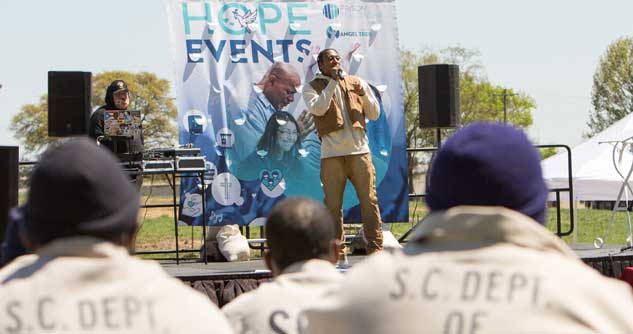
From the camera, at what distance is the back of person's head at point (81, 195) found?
2.08 m

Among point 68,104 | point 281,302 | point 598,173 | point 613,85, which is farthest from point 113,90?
point 613,85

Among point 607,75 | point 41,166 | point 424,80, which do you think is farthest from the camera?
point 607,75

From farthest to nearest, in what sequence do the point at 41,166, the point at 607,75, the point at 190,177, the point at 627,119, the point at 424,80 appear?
the point at 607,75 < the point at 627,119 < the point at 424,80 < the point at 190,177 < the point at 41,166

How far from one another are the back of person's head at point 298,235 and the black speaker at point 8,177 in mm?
6079

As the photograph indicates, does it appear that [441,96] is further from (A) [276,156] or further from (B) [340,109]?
(B) [340,109]

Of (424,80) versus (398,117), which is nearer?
(398,117)

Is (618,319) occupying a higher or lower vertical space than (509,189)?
lower

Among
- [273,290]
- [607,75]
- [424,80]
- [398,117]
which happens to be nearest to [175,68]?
[398,117]

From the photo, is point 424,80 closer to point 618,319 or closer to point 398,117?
point 398,117

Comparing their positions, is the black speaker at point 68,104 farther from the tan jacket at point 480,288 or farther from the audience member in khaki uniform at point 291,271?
the tan jacket at point 480,288

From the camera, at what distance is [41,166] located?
6.93 feet

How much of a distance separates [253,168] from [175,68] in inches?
42.7

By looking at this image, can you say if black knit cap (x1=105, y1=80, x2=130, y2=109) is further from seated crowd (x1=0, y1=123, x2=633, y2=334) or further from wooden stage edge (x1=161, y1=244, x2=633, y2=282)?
seated crowd (x1=0, y1=123, x2=633, y2=334)

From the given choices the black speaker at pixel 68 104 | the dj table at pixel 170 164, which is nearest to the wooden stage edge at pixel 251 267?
the dj table at pixel 170 164
